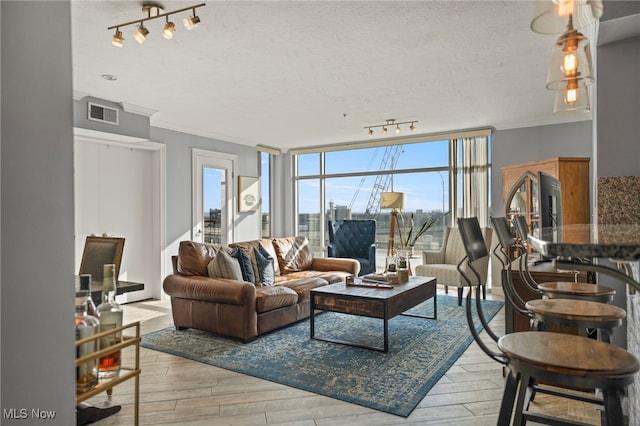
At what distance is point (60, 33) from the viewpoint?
2.78 ft

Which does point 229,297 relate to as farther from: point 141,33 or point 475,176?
point 475,176

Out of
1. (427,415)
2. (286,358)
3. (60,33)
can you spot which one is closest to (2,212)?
(60,33)

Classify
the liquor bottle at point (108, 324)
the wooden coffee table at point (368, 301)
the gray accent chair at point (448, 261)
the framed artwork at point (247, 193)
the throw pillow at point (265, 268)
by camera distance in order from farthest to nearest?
the framed artwork at point (247, 193) < the gray accent chair at point (448, 261) < the throw pillow at point (265, 268) < the wooden coffee table at point (368, 301) < the liquor bottle at point (108, 324)

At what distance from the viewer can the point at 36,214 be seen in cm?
81

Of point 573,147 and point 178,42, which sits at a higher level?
point 178,42

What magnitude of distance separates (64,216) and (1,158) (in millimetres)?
159

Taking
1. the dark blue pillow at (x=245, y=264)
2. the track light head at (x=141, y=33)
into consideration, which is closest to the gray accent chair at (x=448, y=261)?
the dark blue pillow at (x=245, y=264)

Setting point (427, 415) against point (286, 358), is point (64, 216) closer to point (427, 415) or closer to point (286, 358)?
point (427, 415)

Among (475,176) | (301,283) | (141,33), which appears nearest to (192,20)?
(141,33)

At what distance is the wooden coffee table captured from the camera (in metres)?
3.37

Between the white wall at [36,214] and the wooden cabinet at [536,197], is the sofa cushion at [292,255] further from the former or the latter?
the white wall at [36,214]

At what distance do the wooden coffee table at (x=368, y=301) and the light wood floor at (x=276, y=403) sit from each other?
2.19ft

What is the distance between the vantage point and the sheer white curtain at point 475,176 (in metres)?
6.10

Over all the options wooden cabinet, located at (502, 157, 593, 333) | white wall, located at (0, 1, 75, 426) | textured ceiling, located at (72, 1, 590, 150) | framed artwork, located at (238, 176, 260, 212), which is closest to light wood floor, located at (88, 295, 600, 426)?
wooden cabinet, located at (502, 157, 593, 333)
